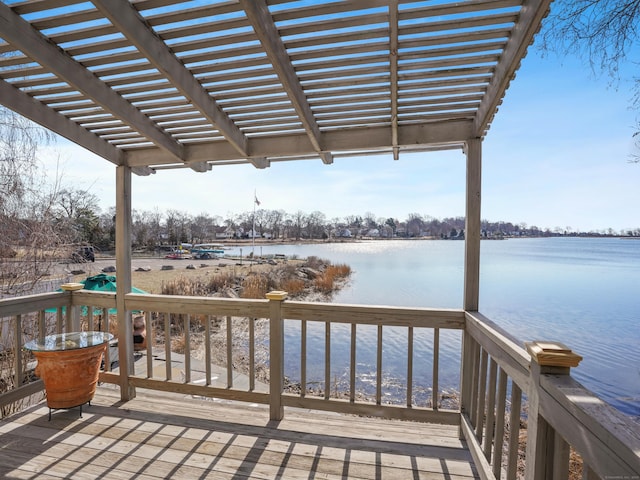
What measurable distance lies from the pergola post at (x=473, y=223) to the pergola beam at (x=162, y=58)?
1851mm

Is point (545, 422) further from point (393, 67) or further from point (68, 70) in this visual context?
point (68, 70)

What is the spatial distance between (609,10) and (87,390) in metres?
4.76

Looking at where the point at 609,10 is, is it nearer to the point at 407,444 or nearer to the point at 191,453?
the point at 407,444

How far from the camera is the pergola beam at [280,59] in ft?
5.47

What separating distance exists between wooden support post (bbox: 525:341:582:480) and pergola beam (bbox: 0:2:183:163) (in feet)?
9.28

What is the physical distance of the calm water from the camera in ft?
23.2

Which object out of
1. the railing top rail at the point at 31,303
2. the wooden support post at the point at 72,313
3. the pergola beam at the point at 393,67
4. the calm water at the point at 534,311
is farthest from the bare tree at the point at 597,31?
the calm water at the point at 534,311

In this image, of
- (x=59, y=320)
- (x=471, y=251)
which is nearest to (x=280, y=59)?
(x=471, y=251)

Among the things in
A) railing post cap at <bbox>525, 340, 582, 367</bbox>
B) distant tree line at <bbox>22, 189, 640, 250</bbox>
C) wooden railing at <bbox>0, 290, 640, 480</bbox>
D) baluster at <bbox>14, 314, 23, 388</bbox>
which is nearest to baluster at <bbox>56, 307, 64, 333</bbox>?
wooden railing at <bbox>0, 290, 640, 480</bbox>

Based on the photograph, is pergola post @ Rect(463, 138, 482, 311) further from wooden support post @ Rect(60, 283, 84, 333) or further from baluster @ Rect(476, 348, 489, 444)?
wooden support post @ Rect(60, 283, 84, 333)

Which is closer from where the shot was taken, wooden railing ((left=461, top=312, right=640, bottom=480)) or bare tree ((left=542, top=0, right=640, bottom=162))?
wooden railing ((left=461, top=312, right=640, bottom=480))

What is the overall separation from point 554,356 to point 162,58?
2392 mm

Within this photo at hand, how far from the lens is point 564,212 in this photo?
27.5m

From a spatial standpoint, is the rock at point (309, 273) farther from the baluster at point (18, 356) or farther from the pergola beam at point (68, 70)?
the pergola beam at point (68, 70)
